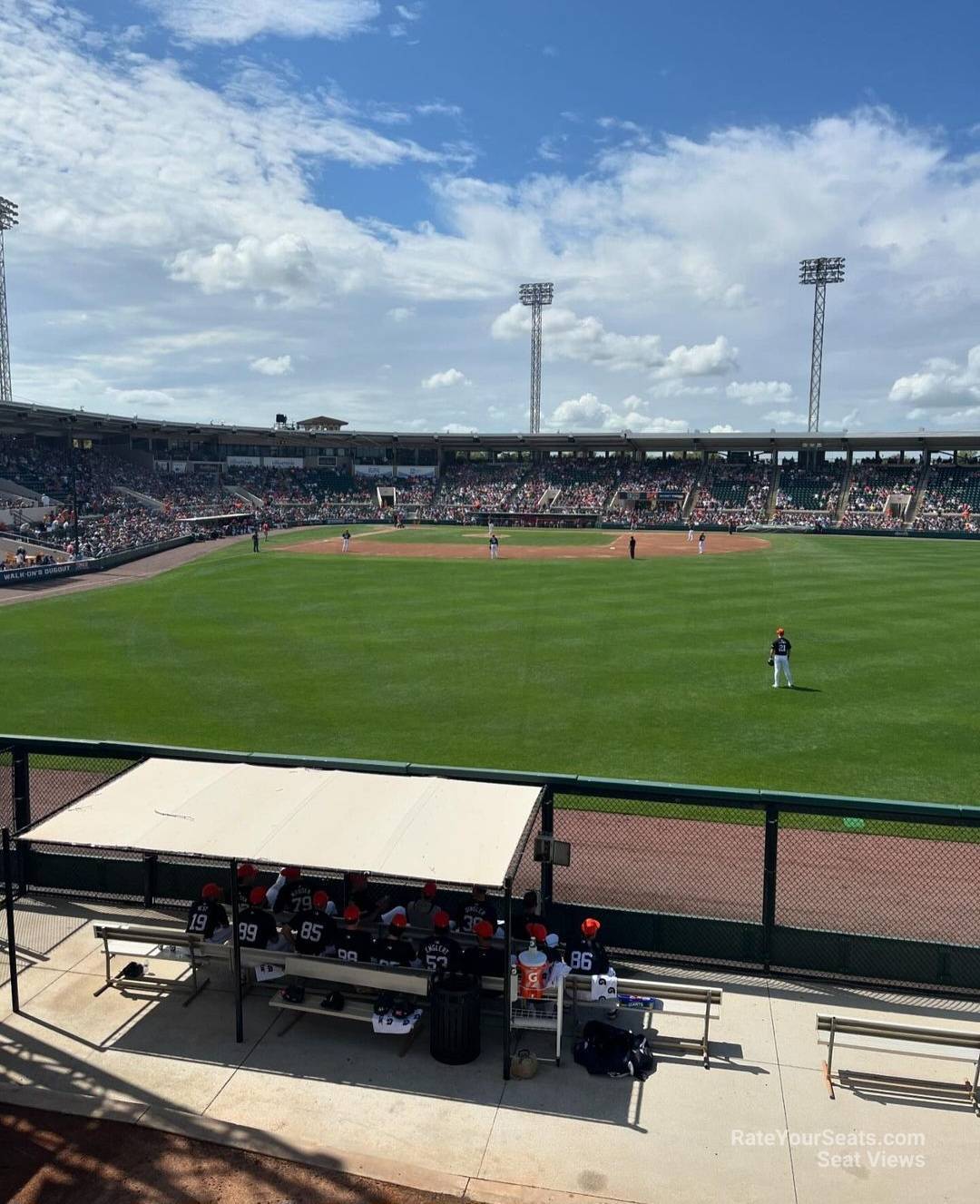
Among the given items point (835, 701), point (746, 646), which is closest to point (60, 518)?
point (746, 646)

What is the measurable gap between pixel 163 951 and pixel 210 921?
20.5 inches

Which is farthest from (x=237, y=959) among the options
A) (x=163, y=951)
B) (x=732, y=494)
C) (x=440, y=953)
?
(x=732, y=494)

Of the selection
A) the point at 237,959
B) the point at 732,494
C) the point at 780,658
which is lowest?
the point at 237,959

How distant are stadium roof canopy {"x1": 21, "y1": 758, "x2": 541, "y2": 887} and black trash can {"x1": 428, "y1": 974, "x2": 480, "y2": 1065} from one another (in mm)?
1063

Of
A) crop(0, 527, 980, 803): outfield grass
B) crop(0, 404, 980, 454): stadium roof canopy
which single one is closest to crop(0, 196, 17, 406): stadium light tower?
crop(0, 404, 980, 454): stadium roof canopy

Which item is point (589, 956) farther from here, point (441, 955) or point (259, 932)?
point (259, 932)

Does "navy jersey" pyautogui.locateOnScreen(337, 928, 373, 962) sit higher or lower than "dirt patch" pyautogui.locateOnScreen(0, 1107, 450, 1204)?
higher

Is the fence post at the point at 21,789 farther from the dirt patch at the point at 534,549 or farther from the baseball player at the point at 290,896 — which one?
the dirt patch at the point at 534,549

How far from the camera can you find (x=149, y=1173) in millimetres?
6176

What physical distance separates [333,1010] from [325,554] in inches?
1643

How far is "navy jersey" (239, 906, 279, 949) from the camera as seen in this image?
27.7 feet

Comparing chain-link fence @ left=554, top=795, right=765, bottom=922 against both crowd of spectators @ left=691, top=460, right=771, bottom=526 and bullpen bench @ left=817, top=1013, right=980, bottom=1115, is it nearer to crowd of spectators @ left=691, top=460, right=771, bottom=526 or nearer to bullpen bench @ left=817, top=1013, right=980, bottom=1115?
bullpen bench @ left=817, top=1013, right=980, bottom=1115

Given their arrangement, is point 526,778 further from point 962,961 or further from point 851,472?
point 851,472

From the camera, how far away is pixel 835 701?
1820cm
